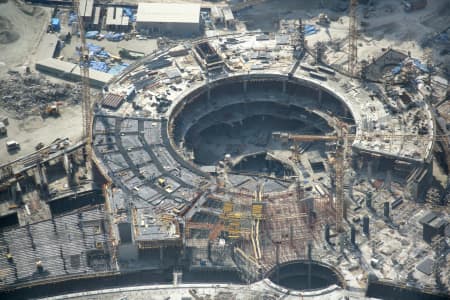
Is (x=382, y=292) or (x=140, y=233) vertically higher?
(x=140, y=233)

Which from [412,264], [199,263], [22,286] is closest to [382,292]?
[412,264]

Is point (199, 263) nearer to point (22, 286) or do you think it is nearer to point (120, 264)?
point (120, 264)

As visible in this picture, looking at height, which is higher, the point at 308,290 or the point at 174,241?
the point at 174,241

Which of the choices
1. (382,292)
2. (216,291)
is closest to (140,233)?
(216,291)

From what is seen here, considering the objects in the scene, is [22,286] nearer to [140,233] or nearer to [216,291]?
[140,233]

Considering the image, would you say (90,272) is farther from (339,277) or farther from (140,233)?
(339,277)

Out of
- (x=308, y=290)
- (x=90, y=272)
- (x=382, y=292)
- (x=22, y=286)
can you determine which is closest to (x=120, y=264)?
(x=90, y=272)

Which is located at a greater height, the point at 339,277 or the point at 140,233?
the point at 140,233
